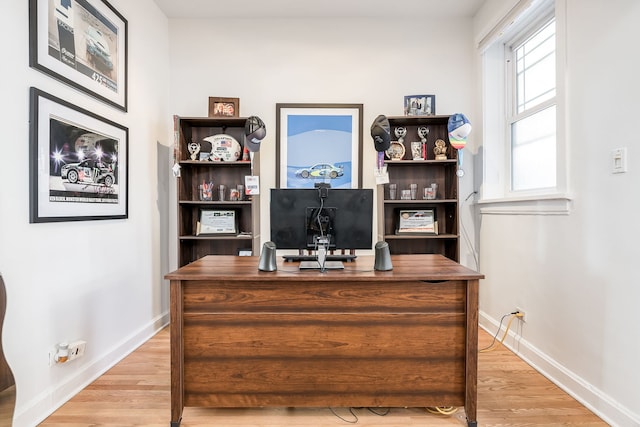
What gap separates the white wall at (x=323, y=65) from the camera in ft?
11.0

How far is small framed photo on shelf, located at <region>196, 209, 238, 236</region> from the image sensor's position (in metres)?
3.20

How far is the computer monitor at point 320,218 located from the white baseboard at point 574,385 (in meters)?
1.45

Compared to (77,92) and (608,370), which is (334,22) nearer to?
(77,92)

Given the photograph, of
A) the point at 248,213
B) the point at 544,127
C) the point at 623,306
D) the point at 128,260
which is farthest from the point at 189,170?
the point at 623,306

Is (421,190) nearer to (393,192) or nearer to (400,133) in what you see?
(393,192)

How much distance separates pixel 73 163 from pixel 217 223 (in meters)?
1.35

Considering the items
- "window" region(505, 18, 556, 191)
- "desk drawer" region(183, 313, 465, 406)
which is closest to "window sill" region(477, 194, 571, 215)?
"window" region(505, 18, 556, 191)

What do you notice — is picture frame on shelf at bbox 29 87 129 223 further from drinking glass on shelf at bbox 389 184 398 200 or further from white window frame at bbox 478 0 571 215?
white window frame at bbox 478 0 571 215

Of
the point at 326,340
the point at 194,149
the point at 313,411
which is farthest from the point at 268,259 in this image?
the point at 194,149

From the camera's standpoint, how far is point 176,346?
5.39 ft

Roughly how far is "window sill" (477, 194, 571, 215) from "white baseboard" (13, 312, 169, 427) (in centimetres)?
308

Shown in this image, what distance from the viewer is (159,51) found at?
10.4ft

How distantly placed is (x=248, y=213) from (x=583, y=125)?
264cm

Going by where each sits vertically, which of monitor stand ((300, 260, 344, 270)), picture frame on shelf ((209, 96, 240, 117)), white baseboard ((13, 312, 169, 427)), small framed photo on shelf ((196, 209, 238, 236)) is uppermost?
picture frame on shelf ((209, 96, 240, 117))
